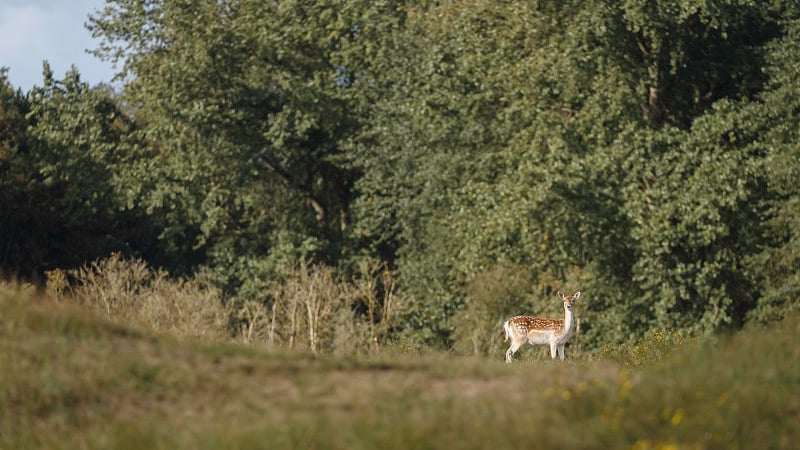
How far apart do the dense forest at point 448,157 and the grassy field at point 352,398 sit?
1373cm

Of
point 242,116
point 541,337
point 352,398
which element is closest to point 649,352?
point 541,337

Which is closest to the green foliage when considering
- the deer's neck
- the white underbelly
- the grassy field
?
the deer's neck

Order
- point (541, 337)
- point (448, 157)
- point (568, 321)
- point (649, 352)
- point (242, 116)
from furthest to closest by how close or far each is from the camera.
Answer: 1. point (242, 116)
2. point (448, 157)
3. point (568, 321)
4. point (541, 337)
5. point (649, 352)

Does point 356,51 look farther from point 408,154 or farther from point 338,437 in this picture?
point 338,437

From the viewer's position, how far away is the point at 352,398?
10.0 meters

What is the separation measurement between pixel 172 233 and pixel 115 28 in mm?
6256

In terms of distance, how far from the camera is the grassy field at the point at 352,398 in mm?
9117

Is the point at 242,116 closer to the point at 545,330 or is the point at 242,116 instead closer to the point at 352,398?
the point at 545,330

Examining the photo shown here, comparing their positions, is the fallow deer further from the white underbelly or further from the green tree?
the green tree

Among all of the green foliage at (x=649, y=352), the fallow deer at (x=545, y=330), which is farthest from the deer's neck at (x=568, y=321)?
the green foliage at (x=649, y=352)

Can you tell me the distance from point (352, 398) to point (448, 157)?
67.5 feet

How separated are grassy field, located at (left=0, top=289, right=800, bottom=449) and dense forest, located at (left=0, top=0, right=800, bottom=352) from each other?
13.7 meters

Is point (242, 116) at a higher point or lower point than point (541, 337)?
higher

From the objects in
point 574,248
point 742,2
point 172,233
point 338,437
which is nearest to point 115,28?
point 172,233
